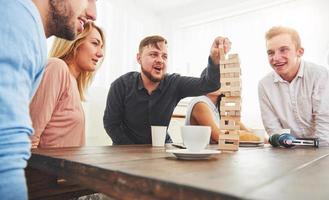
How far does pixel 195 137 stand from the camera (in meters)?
0.80

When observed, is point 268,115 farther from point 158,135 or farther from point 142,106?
point 158,135

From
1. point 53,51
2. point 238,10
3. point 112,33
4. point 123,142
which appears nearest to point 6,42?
point 53,51

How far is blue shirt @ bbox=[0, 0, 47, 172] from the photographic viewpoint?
510 millimetres

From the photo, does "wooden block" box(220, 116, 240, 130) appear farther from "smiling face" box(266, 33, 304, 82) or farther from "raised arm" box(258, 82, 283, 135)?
"smiling face" box(266, 33, 304, 82)

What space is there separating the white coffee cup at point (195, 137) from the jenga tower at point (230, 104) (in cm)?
22

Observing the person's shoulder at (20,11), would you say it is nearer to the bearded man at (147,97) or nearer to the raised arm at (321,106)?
the bearded man at (147,97)

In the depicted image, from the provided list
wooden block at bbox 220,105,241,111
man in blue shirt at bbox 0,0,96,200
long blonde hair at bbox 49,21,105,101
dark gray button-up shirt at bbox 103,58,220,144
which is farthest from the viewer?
dark gray button-up shirt at bbox 103,58,220,144

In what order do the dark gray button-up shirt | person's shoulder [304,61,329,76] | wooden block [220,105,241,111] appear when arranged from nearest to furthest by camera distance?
wooden block [220,105,241,111], person's shoulder [304,61,329,76], the dark gray button-up shirt

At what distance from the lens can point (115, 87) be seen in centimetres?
222

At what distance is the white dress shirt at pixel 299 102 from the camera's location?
1.94m

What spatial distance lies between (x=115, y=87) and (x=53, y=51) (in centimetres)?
54

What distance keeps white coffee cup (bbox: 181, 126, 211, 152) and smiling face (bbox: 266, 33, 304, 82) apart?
1.53 meters

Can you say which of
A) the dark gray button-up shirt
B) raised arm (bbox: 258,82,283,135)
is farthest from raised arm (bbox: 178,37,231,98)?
raised arm (bbox: 258,82,283,135)

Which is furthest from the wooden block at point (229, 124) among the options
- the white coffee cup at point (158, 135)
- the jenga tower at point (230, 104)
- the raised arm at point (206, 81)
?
the raised arm at point (206, 81)
